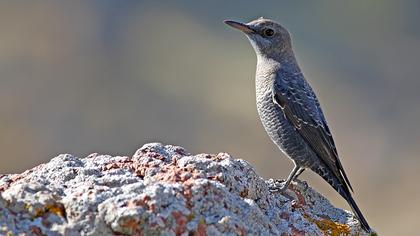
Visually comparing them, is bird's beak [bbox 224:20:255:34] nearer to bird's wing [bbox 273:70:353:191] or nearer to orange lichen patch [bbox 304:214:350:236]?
bird's wing [bbox 273:70:353:191]

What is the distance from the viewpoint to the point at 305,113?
7.52 m

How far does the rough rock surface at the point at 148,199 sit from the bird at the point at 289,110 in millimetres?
2005

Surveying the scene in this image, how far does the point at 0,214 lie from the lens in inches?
150

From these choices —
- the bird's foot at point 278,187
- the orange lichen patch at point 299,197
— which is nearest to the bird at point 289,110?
the bird's foot at point 278,187

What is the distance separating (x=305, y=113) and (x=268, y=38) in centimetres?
108

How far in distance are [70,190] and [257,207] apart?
3.13 ft

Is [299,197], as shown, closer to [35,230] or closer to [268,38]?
[35,230]

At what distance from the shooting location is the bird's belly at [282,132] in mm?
7281

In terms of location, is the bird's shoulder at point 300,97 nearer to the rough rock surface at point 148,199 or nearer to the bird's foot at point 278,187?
the bird's foot at point 278,187

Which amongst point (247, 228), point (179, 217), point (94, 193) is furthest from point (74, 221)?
point (247, 228)

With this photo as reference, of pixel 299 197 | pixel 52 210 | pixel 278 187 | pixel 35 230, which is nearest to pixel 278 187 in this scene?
pixel 278 187

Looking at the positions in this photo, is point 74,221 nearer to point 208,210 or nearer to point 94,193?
point 94,193

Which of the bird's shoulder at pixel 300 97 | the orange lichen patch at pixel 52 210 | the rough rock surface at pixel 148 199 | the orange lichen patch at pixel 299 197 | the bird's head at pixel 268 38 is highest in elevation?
the bird's head at pixel 268 38

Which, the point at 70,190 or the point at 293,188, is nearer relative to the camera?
the point at 70,190
